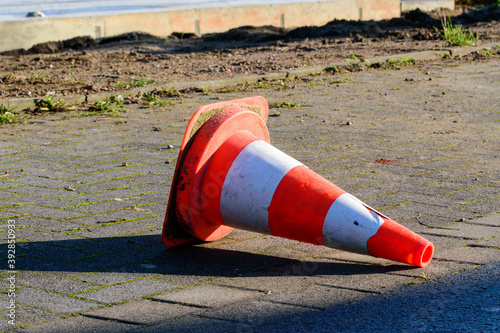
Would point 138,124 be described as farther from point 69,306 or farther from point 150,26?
point 150,26

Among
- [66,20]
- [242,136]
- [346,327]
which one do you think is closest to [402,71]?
[242,136]

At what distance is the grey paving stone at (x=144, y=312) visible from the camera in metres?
2.53

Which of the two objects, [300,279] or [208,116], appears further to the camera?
[208,116]

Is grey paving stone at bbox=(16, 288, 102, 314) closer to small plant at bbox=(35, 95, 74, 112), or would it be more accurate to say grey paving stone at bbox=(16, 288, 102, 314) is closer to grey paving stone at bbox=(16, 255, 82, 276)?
grey paving stone at bbox=(16, 255, 82, 276)

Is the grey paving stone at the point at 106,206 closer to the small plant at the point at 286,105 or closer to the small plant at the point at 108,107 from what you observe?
the small plant at the point at 108,107

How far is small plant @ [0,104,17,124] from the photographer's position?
6.35 meters

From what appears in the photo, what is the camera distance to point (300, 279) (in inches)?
115

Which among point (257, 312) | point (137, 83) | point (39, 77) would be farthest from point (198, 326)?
point (39, 77)

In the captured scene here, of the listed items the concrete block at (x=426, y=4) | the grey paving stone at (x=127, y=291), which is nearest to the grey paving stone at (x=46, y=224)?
the grey paving stone at (x=127, y=291)

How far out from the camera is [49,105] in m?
6.88

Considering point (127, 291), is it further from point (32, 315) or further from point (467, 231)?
point (467, 231)

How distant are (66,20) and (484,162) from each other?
10867 millimetres

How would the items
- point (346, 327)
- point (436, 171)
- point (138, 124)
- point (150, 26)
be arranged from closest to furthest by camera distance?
1. point (346, 327)
2. point (436, 171)
3. point (138, 124)
4. point (150, 26)

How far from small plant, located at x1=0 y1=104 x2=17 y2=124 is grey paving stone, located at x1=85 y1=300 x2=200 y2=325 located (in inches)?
168
